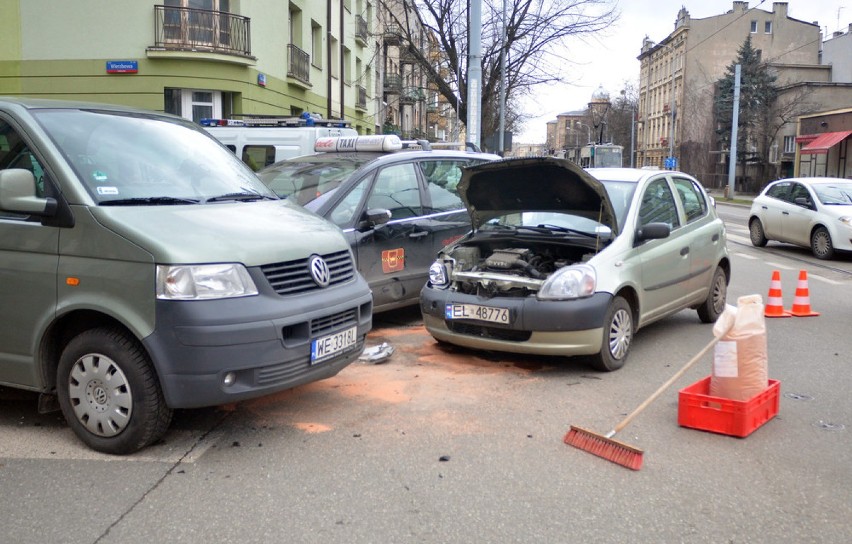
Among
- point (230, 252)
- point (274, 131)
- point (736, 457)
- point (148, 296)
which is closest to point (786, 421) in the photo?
point (736, 457)

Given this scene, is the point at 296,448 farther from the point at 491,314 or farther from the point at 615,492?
the point at 491,314

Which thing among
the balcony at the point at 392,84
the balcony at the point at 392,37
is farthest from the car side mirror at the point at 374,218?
the balcony at the point at 392,84

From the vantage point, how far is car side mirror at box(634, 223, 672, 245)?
6578 millimetres

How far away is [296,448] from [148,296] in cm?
121

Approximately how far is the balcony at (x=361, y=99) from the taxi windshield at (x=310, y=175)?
3374 centimetres

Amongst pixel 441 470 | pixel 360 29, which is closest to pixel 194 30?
pixel 360 29

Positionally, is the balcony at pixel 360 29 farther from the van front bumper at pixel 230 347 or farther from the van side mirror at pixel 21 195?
the van front bumper at pixel 230 347

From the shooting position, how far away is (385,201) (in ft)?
25.0

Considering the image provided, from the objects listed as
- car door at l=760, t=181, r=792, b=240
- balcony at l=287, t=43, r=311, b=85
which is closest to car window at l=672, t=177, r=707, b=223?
car door at l=760, t=181, r=792, b=240

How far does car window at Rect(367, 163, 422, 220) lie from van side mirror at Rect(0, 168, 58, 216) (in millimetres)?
3453

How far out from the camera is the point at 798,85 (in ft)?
167

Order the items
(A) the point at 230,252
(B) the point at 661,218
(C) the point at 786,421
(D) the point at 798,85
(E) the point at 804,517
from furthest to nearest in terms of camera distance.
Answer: (D) the point at 798,85 < (B) the point at 661,218 < (C) the point at 786,421 < (A) the point at 230,252 < (E) the point at 804,517

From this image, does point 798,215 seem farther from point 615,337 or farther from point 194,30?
point 194,30

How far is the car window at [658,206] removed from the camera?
7055mm
